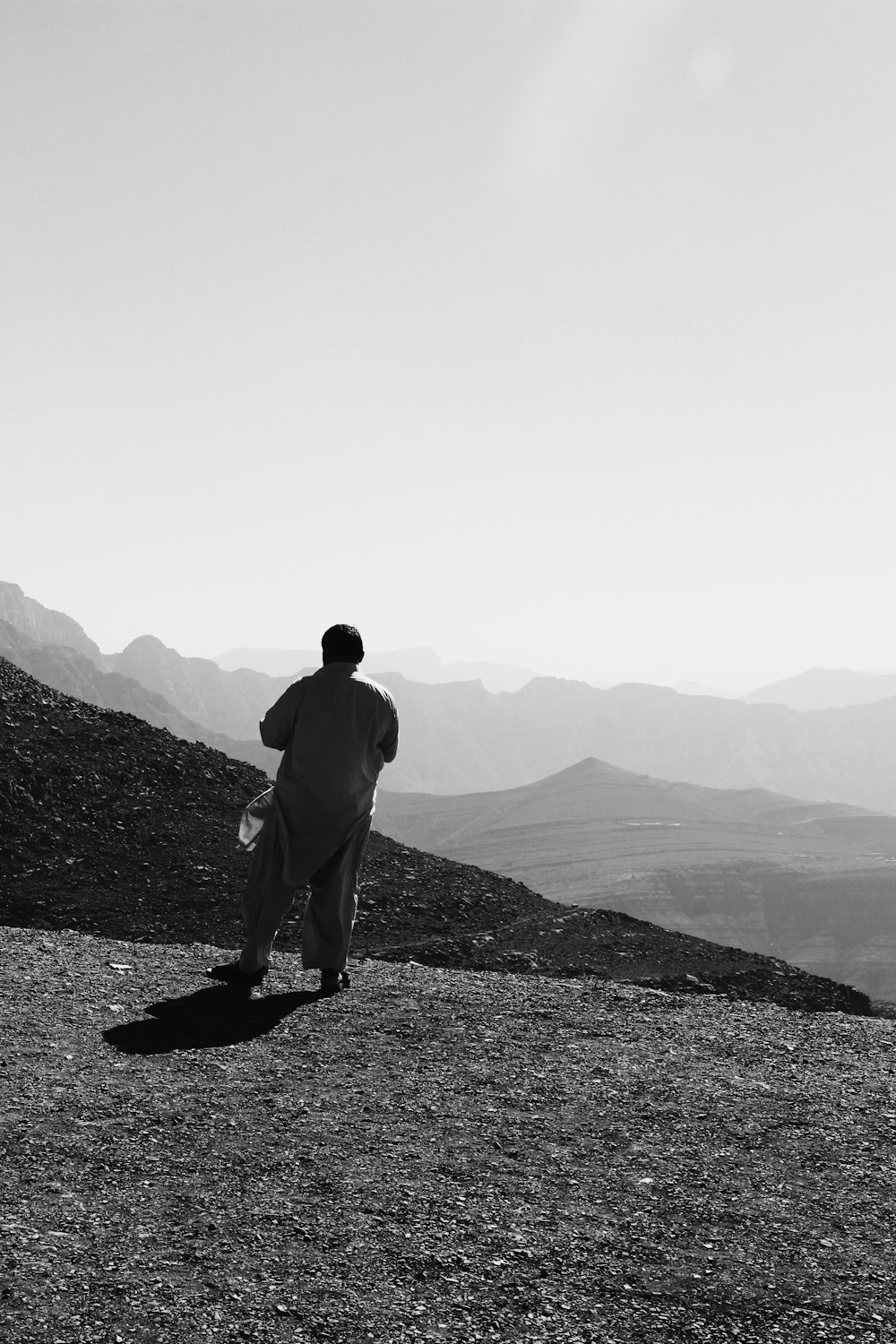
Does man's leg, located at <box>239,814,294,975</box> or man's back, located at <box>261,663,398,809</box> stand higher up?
man's back, located at <box>261,663,398,809</box>

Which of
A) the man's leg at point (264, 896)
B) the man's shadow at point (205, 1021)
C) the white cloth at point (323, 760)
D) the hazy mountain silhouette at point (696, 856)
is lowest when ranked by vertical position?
the hazy mountain silhouette at point (696, 856)

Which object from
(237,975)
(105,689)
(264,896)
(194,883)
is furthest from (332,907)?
(105,689)

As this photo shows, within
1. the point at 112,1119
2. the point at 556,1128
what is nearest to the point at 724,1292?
the point at 556,1128

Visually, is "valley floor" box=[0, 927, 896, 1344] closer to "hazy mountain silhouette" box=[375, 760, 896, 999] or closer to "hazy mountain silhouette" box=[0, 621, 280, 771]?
"hazy mountain silhouette" box=[375, 760, 896, 999]

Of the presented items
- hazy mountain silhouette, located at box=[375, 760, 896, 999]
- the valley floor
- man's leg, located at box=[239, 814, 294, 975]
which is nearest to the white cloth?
man's leg, located at box=[239, 814, 294, 975]

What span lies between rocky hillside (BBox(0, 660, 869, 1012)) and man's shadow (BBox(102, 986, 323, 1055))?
468 centimetres

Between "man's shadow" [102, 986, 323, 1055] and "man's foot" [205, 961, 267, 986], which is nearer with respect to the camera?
"man's shadow" [102, 986, 323, 1055]

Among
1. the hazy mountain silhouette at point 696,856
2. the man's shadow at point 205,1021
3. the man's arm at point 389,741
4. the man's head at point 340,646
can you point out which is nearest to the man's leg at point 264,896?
the man's shadow at point 205,1021

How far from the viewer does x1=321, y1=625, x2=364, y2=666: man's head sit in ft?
23.1

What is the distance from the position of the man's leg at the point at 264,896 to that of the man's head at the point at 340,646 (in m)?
1.09

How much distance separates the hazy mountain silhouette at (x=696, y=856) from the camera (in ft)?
296

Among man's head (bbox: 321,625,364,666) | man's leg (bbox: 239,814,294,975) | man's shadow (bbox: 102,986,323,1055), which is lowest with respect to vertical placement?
man's shadow (bbox: 102,986,323,1055)

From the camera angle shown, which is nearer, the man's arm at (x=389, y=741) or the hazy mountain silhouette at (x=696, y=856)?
the man's arm at (x=389, y=741)

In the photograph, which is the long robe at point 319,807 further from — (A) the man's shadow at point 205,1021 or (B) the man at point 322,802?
(A) the man's shadow at point 205,1021
